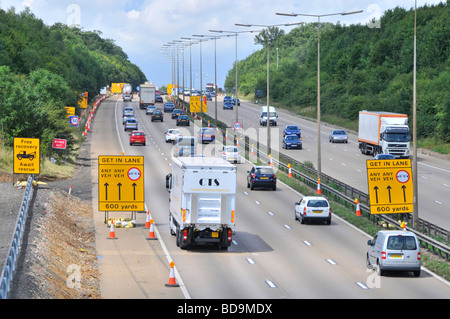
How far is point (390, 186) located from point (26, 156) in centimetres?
1885

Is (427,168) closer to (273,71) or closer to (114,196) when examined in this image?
(114,196)

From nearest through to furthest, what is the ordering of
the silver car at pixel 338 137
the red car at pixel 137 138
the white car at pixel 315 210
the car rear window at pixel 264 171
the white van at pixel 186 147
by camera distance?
the white car at pixel 315 210
the car rear window at pixel 264 171
the white van at pixel 186 147
the red car at pixel 137 138
the silver car at pixel 338 137

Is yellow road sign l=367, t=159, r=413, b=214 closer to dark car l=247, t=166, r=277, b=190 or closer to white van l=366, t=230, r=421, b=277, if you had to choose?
white van l=366, t=230, r=421, b=277

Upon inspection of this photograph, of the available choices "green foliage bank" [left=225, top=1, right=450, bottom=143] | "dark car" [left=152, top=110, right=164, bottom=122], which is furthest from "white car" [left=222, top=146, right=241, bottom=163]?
"dark car" [left=152, top=110, right=164, bottom=122]

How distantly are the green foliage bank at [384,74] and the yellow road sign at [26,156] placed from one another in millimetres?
51918

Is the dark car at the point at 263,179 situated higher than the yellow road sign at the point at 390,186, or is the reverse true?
the yellow road sign at the point at 390,186

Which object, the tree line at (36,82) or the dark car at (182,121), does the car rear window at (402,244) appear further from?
the dark car at (182,121)

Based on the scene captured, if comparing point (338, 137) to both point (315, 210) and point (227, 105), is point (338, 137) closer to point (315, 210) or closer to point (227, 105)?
point (315, 210)

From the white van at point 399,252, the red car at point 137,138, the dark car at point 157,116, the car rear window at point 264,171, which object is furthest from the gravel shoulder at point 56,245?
the dark car at point 157,116

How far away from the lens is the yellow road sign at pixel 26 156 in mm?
43562

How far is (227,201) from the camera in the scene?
110 feet

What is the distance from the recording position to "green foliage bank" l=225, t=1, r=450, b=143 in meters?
96.6

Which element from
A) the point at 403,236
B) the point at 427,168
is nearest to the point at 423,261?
the point at 403,236

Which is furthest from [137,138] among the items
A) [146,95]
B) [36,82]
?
[146,95]
